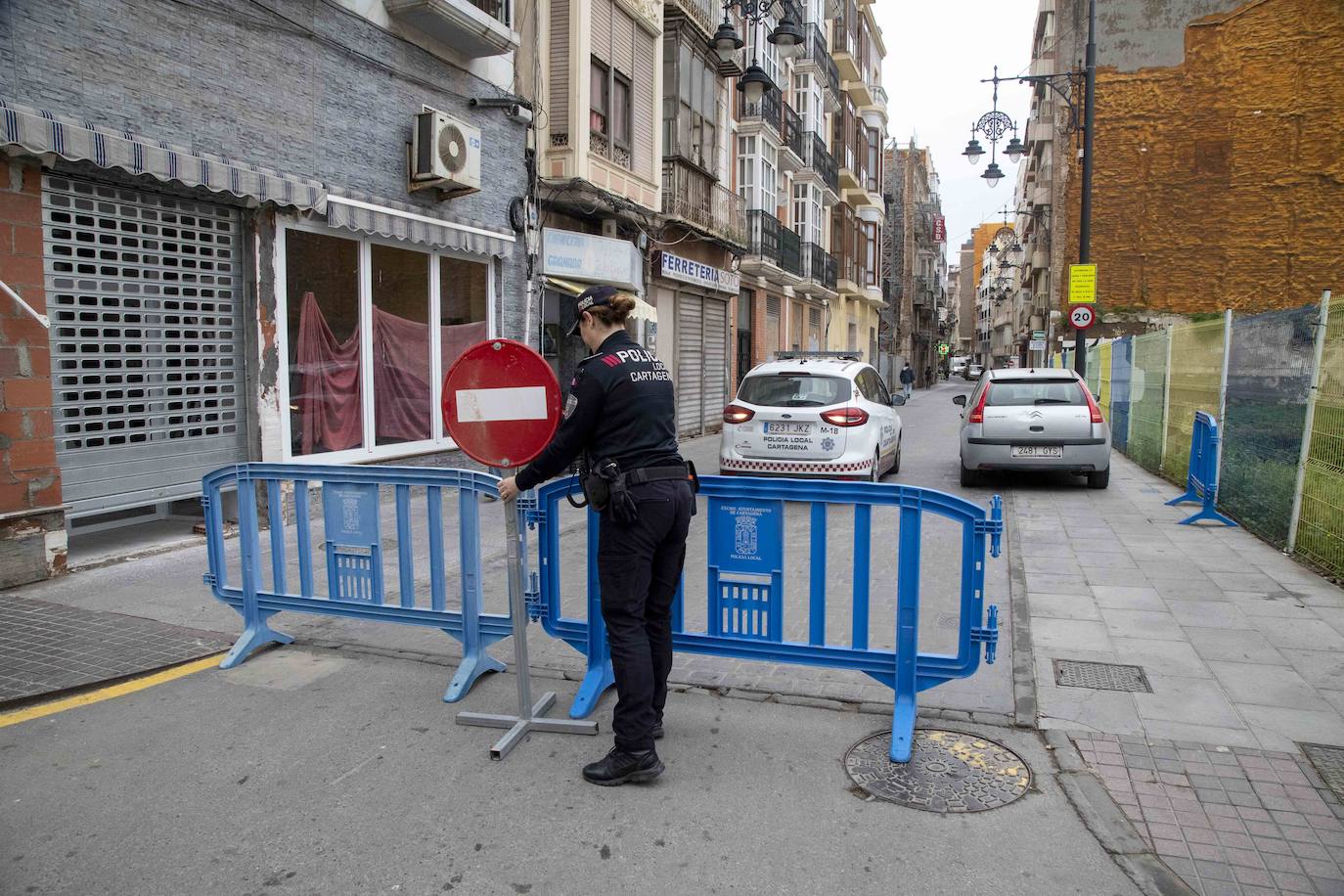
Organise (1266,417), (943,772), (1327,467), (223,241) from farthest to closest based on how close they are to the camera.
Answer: (223,241) → (1266,417) → (1327,467) → (943,772)

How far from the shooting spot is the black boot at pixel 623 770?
11.8 feet

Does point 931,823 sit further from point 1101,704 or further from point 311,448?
point 311,448

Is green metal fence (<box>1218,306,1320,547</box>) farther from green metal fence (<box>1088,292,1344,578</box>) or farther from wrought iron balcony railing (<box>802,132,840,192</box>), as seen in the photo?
wrought iron balcony railing (<box>802,132,840,192</box>)

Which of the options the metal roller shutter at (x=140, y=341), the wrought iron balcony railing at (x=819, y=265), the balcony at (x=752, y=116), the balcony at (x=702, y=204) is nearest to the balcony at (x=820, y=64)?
the wrought iron balcony railing at (x=819, y=265)

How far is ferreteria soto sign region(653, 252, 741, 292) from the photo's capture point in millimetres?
17609

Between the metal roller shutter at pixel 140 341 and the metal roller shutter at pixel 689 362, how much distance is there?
11259 mm

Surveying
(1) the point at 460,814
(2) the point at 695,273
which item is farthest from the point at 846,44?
(1) the point at 460,814

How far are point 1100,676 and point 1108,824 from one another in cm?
170

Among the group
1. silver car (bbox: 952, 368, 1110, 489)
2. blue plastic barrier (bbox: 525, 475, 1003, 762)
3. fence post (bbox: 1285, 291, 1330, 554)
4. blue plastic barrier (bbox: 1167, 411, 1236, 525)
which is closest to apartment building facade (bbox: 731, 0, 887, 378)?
silver car (bbox: 952, 368, 1110, 489)

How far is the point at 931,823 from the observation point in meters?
3.29

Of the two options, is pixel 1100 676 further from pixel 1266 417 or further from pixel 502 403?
pixel 1266 417

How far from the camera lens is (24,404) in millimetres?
6629

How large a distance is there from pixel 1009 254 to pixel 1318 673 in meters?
90.8

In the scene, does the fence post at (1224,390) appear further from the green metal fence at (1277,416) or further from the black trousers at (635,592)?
the black trousers at (635,592)
